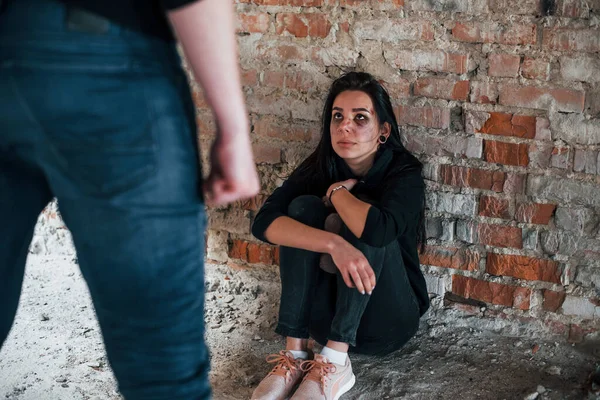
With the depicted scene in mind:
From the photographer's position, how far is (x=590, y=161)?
2.13 metres

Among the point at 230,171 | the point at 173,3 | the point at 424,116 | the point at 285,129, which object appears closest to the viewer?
the point at 173,3

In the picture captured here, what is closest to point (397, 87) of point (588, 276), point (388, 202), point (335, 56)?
point (335, 56)

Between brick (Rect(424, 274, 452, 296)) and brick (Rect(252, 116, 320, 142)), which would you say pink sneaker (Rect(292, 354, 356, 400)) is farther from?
brick (Rect(252, 116, 320, 142))

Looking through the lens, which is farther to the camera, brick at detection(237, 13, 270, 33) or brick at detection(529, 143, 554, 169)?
brick at detection(237, 13, 270, 33)

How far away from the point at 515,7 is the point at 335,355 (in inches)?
46.4

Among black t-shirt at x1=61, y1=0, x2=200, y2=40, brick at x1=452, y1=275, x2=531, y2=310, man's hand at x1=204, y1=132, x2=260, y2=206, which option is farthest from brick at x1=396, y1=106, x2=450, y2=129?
black t-shirt at x1=61, y1=0, x2=200, y2=40

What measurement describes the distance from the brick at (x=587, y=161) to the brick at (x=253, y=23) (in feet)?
3.71

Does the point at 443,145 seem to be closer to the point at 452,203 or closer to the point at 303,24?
the point at 452,203

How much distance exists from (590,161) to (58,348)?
1.82 metres

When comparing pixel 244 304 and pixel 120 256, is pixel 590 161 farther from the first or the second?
pixel 120 256

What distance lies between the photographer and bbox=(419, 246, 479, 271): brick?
2.37 m

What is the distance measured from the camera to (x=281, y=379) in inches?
80.7

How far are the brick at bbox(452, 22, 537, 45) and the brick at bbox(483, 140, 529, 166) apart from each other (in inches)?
12.5

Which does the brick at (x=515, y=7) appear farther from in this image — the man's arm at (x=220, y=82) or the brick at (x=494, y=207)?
the man's arm at (x=220, y=82)
